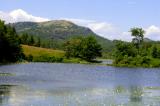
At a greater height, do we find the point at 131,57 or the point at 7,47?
the point at 7,47

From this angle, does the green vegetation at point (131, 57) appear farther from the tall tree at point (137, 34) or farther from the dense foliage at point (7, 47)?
the dense foliage at point (7, 47)

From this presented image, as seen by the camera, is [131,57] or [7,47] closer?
[7,47]

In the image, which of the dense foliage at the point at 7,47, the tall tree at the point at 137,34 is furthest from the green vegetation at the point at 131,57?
the dense foliage at the point at 7,47

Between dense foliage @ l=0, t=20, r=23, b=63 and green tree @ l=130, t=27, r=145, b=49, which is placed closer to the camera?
dense foliage @ l=0, t=20, r=23, b=63

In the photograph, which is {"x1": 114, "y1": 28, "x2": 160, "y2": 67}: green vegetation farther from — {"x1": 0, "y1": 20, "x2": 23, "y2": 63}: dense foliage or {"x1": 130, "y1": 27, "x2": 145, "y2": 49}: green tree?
{"x1": 0, "y1": 20, "x2": 23, "y2": 63}: dense foliage

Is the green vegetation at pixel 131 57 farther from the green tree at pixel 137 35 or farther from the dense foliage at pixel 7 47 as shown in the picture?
the dense foliage at pixel 7 47

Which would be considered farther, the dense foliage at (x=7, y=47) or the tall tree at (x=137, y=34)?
the tall tree at (x=137, y=34)

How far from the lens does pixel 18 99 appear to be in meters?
42.3

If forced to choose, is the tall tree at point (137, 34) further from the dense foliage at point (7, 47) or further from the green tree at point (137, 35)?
the dense foliage at point (7, 47)

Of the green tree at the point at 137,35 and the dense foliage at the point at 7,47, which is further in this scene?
the green tree at the point at 137,35

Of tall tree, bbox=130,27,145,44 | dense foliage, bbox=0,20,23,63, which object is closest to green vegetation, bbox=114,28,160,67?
tall tree, bbox=130,27,145,44

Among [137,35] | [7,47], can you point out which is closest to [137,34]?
[137,35]

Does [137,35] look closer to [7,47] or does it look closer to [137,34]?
[137,34]

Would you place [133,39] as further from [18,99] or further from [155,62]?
[18,99]
